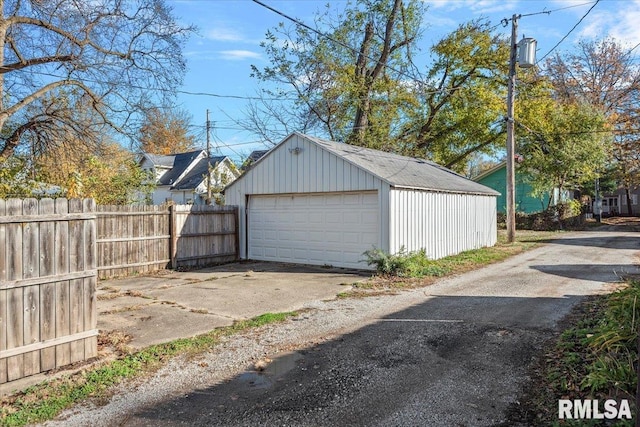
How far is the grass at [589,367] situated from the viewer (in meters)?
3.30

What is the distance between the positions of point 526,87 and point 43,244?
23.7 m

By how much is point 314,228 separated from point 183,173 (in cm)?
2201

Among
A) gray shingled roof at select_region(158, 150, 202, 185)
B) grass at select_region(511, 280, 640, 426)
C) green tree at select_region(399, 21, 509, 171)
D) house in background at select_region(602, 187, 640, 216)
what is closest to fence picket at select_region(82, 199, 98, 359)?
grass at select_region(511, 280, 640, 426)

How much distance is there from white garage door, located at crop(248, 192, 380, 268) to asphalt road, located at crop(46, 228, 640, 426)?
3414mm

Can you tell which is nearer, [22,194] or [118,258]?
[22,194]

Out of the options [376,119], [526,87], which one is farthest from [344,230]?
[526,87]

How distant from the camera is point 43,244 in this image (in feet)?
14.2

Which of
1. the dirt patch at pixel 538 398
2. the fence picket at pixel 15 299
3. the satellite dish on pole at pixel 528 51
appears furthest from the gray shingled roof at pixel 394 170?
the fence picket at pixel 15 299

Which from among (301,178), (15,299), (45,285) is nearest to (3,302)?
(15,299)

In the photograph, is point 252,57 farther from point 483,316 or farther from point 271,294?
point 483,316

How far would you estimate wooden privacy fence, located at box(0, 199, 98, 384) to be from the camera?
4027mm

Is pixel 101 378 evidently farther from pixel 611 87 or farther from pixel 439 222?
pixel 611 87

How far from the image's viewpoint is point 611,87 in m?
29.9

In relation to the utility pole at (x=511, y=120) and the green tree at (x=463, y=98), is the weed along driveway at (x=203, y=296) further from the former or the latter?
the green tree at (x=463, y=98)
